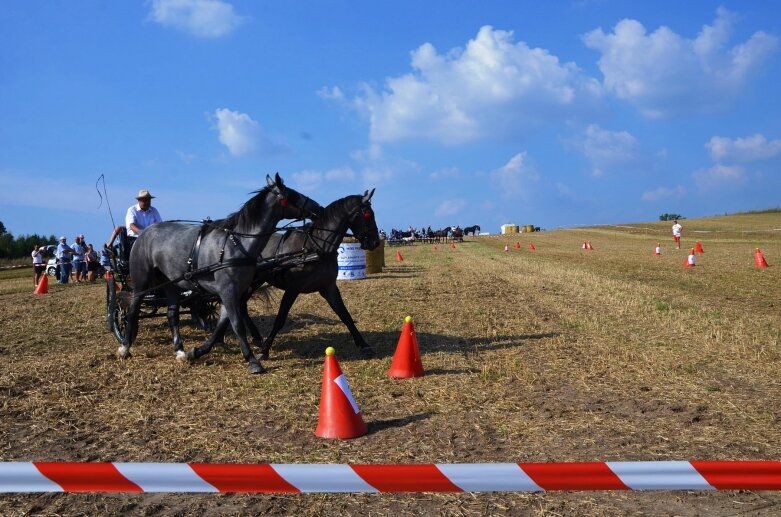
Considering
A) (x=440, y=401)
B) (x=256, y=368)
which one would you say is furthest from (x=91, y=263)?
(x=440, y=401)

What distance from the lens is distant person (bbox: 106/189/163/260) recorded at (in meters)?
9.52

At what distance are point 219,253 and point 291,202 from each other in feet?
3.83

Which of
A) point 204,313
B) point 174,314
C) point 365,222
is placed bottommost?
point 204,313

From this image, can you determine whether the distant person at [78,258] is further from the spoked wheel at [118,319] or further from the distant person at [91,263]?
the spoked wheel at [118,319]

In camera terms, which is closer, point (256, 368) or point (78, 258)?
point (256, 368)

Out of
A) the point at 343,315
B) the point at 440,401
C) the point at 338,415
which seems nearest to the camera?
the point at 338,415

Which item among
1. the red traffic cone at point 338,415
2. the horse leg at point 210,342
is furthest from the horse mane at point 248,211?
the red traffic cone at point 338,415

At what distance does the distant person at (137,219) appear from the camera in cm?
952

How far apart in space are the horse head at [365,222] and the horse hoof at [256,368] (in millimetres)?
2299

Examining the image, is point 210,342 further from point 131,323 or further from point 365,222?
point 365,222

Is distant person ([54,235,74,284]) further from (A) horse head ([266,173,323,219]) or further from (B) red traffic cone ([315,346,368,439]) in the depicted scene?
(B) red traffic cone ([315,346,368,439])

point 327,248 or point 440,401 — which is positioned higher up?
point 327,248

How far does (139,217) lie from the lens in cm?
978

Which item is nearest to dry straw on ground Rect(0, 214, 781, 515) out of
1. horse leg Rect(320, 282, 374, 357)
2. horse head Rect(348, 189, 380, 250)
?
horse leg Rect(320, 282, 374, 357)
